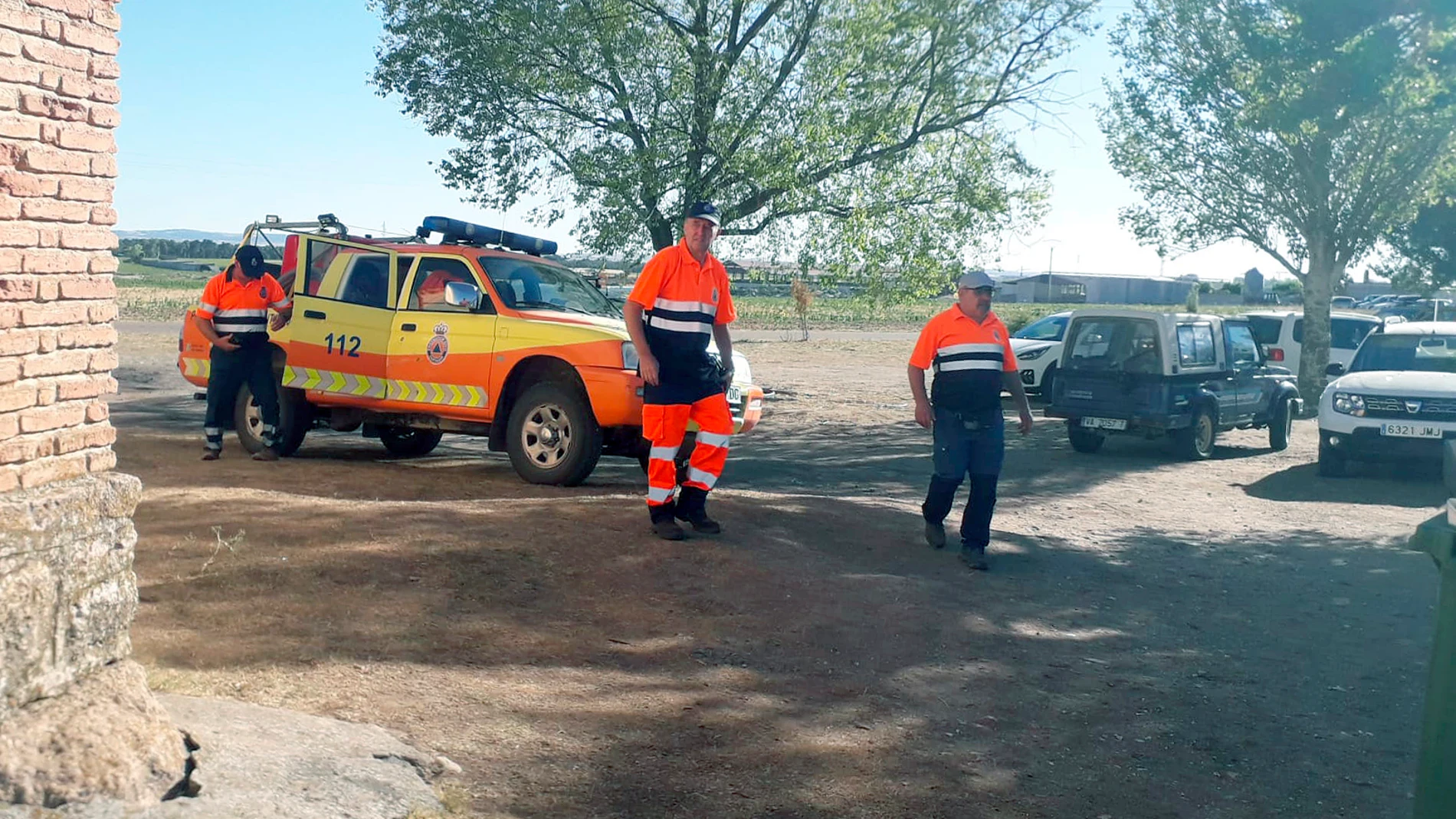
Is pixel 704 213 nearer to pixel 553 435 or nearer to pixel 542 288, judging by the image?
pixel 553 435

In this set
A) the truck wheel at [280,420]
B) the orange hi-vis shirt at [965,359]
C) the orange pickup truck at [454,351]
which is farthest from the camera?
the truck wheel at [280,420]

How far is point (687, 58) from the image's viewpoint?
16703 millimetres

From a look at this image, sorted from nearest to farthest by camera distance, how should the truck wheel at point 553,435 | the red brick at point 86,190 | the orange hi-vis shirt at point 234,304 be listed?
the red brick at point 86,190 < the truck wheel at point 553,435 < the orange hi-vis shirt at point 234,304

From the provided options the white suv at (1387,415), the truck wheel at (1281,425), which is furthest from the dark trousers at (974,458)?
the truck wheel at (1281,425)

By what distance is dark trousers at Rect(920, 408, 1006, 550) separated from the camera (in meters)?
8.27

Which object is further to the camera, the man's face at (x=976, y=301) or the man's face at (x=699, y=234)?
the man's face at (x=976, y=301)

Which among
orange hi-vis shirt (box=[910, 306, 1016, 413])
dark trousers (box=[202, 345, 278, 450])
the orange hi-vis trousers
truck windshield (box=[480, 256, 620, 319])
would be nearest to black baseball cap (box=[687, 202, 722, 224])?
the orange hi-vis trousers

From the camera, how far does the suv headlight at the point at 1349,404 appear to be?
46.4ft

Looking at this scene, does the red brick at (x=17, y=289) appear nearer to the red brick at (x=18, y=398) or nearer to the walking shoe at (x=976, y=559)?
the red brick at (x=18, y=398)

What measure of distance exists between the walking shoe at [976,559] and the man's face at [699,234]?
2531 mm


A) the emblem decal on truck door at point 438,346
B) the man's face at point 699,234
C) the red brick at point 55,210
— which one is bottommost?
the emblem decal on truck door at point 438,346

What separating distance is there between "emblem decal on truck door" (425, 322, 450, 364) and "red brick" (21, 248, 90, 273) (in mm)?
6511

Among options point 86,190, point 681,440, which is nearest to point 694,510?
point 681,440

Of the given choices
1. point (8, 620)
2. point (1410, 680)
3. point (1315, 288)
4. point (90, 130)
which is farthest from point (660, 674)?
point (1315, 288)
